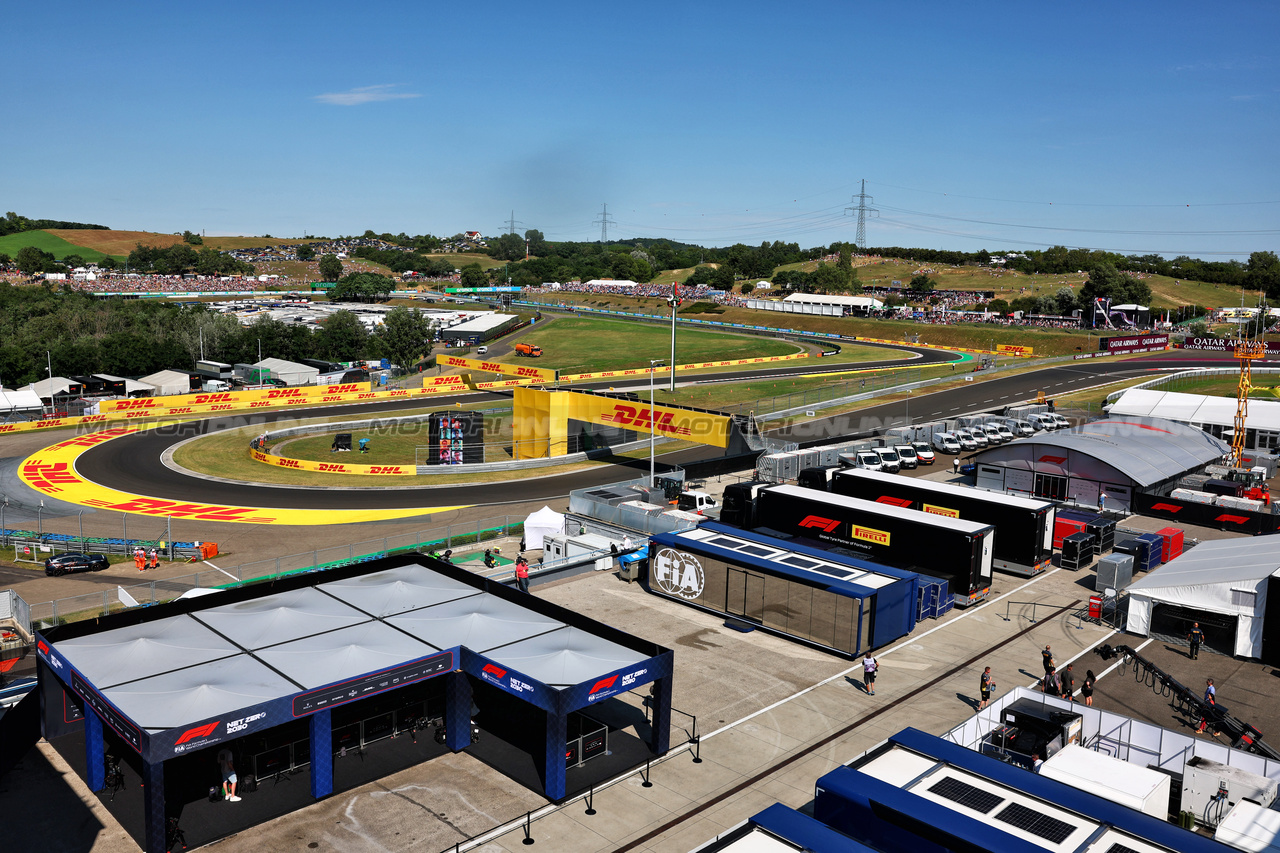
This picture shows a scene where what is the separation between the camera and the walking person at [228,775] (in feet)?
60.1

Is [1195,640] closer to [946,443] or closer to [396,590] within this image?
[396,590]

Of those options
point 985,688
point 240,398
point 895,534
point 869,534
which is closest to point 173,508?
point 240,398

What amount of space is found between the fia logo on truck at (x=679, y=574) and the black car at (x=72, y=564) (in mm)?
23153

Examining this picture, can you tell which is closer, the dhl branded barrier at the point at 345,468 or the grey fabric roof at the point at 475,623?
the grey fabric roof at the point at 475,623

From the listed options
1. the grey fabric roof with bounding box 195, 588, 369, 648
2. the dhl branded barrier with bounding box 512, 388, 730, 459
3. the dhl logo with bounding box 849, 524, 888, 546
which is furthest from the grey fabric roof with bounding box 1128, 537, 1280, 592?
the grey fabric roof with bounding box 195, 588, 369, 648

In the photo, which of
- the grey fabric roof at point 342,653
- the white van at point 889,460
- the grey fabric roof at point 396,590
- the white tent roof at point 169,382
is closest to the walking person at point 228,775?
the grey fabric roof at point 342,653

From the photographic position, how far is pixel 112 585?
3438cm

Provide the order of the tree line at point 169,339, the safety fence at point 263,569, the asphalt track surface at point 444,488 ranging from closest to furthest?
the safety fence at point 263,569 < the asphalt track surface at point 444,488 < the tree line at point 169,339

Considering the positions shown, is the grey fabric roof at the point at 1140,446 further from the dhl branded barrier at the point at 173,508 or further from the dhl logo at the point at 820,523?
the dhl branded barrier at the point at 173,508

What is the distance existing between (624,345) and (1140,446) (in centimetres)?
8037

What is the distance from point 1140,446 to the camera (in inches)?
1880

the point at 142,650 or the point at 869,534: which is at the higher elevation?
the point at 142,650

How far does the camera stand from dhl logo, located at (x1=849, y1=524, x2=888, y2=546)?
1288 inches

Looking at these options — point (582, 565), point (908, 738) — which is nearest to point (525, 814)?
point (908, 738)
